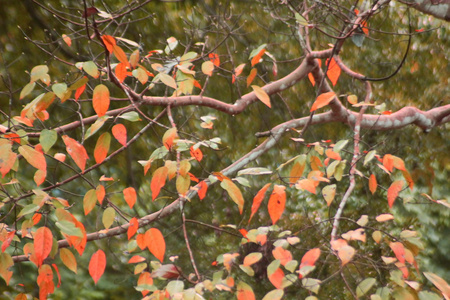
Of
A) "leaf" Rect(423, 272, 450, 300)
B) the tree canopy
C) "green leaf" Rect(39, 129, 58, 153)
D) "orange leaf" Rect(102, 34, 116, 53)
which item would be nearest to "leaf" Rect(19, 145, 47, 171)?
"green leaf" Rect(39, 129, 58, 153)

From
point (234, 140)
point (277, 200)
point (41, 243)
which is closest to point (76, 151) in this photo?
point (41, 243)

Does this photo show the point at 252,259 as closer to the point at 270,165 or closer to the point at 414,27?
the point at 270,165

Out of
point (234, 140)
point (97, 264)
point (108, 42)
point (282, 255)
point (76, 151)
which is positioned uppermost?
point (108, 42)

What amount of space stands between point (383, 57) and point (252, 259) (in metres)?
1.99

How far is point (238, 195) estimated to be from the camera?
1108 mm

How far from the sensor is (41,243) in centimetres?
106

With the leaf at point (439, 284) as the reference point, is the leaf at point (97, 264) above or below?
below

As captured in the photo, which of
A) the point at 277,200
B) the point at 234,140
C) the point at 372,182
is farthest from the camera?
the point at 234,140

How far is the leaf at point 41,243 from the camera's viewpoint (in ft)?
3.45

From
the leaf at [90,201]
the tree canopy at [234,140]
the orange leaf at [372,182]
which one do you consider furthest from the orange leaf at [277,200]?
the tree canopy at [234,140]

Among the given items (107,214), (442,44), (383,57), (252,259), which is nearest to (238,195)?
(252,259)

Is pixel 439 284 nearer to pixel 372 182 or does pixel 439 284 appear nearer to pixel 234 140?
pixel 372 182

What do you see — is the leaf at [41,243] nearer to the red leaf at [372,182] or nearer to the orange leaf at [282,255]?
the orange leaf at [282,255]

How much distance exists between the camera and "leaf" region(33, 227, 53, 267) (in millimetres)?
1052
